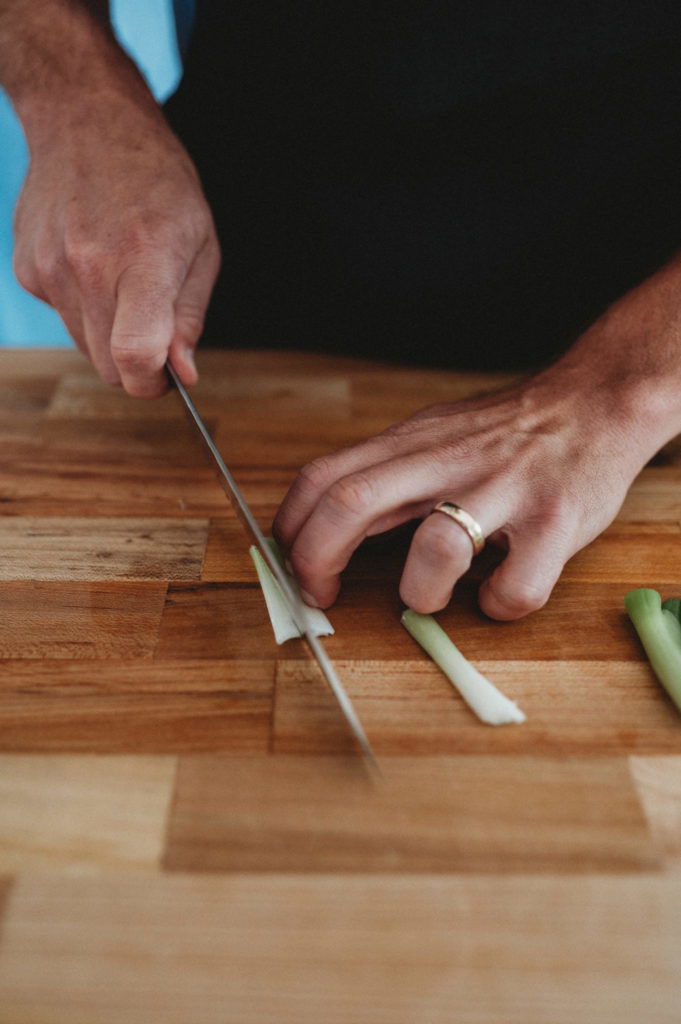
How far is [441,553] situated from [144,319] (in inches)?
19.2

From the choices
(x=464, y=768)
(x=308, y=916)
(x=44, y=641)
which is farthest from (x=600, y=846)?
(x=44, y=641)

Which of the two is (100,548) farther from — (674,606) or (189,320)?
(674,606)

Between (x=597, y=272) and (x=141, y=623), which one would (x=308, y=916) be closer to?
(x=141, y=623)

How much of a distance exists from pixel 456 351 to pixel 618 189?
1.11ft

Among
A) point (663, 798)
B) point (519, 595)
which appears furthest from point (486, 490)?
point (663, 798)

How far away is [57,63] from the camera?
3.77 ft

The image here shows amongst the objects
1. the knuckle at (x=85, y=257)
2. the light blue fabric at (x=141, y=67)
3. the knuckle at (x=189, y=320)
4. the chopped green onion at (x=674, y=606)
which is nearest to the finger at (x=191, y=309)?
the knuckle at (x=189, y=320)

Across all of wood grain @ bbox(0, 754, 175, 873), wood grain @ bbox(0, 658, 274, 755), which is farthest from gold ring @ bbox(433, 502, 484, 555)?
wood grain @ bbox(0, 754, 175, 873)

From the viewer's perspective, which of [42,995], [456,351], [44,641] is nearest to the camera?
[42,995]

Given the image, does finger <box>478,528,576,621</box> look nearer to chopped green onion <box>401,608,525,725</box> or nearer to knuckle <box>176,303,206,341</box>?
chopped green onion <box>401,608,525,725</box>

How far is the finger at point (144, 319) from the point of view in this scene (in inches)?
38.2

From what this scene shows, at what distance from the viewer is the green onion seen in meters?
0.75

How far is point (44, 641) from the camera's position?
0.81m

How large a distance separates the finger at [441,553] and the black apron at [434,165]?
1.80ft
